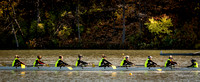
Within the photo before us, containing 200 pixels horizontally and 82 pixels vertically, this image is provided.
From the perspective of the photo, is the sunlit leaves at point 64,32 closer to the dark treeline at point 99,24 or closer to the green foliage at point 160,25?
the dark treeline at point 99,24

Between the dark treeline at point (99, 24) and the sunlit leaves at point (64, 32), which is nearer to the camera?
the dark treeline at point (99, 24)

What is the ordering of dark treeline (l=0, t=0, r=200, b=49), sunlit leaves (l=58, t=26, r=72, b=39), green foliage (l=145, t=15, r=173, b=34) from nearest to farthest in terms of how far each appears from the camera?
1. green foliage (l=145, t=15, r=173, b=34)
2. dark treeline (l=0, t=0, r=200, b=49)
3. sunlit leaves (l=58, t=26, r=72, b=39)

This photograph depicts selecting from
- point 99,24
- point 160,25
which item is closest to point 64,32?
point 99,24

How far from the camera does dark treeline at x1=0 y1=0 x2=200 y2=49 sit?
72688mm

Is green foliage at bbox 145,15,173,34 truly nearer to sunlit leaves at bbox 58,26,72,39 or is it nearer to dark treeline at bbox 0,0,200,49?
dark treeline at bbox 0,0,200,49

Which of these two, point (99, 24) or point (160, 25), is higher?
point (99, 24)

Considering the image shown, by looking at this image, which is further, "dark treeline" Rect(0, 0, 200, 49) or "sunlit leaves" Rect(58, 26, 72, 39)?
"sunlit leaves" Rect(58, 26, 72, 39)

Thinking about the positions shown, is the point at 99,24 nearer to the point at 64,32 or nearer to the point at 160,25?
the point at 64,32

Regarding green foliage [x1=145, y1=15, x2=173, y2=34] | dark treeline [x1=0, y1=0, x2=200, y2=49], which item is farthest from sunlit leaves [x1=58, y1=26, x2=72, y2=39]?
green foliage [x1=145, y1=15, x2=173, y2=34]

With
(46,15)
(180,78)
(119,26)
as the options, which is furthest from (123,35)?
(180,78)

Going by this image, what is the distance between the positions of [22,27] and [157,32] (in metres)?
28.8

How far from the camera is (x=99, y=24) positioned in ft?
269

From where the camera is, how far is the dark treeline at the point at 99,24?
238 feet

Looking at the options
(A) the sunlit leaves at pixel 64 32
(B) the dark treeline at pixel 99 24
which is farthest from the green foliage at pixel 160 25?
(A) the sunlit leaves at pixel 64 32
